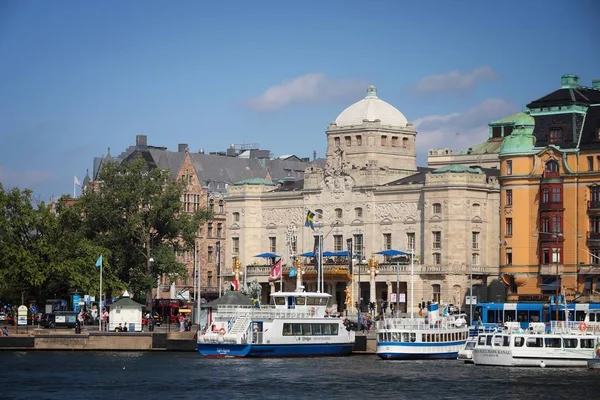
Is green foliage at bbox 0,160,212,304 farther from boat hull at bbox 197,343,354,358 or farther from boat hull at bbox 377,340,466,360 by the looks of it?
boat hull at bbox 377,340,466,360

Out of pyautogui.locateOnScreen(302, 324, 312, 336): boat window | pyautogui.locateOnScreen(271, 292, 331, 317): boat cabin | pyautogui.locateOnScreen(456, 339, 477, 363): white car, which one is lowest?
pyautogui.locateOnScreen(456, 339, 477, 363): white car

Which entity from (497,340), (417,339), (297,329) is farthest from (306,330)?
(497,340)

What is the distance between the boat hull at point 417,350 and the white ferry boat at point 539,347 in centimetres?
588

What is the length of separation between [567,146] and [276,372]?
64106mm

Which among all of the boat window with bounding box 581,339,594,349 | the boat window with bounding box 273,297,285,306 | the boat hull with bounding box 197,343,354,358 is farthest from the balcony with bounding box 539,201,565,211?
the boat window with bounding box 581,339,594,349

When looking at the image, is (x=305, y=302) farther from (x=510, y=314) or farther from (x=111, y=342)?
(x=510, y=314)

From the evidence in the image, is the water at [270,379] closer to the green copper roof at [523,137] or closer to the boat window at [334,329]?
the boat window at [334,329]

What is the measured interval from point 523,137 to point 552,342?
172ft

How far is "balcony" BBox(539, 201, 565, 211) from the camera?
195 m

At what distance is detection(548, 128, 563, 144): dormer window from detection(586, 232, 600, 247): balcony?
11.0 m

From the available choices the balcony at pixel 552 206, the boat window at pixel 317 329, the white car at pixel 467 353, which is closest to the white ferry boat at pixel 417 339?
the white car at pixel 467 353

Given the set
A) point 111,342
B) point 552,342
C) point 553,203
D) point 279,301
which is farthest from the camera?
point 553,203

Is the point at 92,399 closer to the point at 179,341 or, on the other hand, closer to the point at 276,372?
the point at 276,372

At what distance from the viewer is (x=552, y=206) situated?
195375mm
